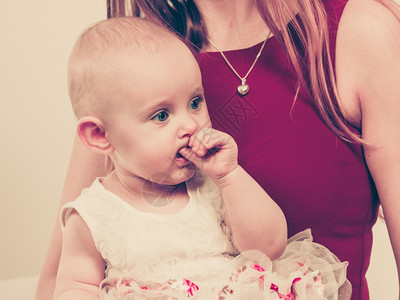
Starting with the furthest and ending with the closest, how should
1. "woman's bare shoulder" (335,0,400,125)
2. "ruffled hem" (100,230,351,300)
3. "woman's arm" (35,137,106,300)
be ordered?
"woman's arm" (35,137,106,300) → "woman's bare shoulder" (335,0,400,125) → "ruffled hem" (100,230,351,300)

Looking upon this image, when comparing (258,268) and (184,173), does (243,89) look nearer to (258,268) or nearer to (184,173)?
(184,173)

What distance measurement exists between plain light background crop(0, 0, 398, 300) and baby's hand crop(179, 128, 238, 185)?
1.05 metres

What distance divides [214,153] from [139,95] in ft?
0.43

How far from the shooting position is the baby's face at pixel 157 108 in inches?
31.1

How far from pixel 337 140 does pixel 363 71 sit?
11cm


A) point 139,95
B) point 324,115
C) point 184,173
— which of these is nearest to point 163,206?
point 184,173

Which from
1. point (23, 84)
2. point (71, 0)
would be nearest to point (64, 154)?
point (23, 84)

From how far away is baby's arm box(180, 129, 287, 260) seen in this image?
2.63 feet

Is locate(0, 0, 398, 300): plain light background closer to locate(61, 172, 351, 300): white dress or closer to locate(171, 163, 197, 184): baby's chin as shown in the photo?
locate(61, 172, 351, 300): white dress

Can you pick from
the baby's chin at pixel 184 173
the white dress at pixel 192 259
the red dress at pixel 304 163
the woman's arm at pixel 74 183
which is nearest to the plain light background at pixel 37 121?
the woman's arm at pixel 74 183

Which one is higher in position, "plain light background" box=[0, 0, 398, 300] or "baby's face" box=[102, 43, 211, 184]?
"baby's face" box=[102, 43, 211, 184]

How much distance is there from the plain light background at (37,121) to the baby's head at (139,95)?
95 cm

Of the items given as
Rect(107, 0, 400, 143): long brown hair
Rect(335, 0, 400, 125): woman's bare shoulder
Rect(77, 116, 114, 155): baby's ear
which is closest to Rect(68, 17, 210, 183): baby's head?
Rect(77, 116, 114, 155): baby's ear

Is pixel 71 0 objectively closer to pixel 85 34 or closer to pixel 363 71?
pixel 85 34
